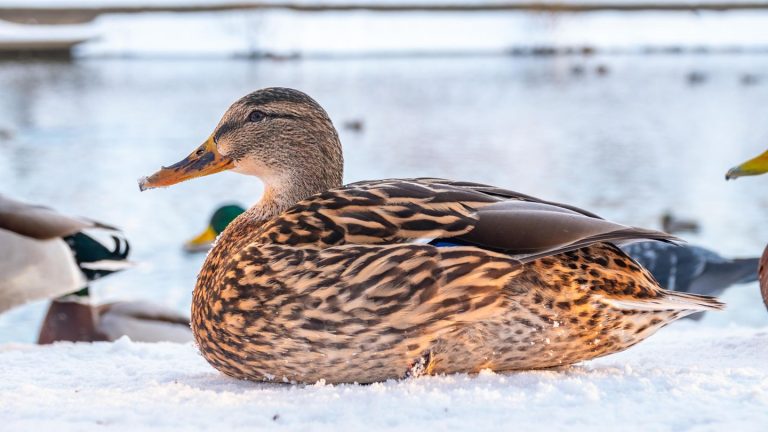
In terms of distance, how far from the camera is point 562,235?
6.98 ft

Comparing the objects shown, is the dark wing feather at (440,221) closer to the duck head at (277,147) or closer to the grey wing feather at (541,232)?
the grey wing feather at (541,232)

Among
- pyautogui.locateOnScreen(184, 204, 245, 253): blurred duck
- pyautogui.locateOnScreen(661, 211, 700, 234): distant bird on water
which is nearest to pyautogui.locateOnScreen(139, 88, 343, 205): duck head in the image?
pyautogui.locateOnScreen(184, 204, 245, 253): blurred duck

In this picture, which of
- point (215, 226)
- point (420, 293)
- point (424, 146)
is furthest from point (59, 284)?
point (424, 146)

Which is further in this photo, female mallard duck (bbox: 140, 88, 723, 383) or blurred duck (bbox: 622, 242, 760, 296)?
blurred duck (bbox: 622, 242, 760, 296)

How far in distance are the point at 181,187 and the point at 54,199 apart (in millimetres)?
1533

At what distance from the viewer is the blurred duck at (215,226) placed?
6840mm

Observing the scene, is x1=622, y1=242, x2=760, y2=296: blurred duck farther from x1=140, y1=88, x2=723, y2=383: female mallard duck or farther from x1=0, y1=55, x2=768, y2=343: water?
x1=140, y1=88, x2=723, y2=383: female mallard duck

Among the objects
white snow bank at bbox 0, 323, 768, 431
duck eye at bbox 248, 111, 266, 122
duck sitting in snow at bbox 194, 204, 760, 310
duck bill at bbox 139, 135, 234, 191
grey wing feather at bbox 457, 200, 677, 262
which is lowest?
duck sitting in snow at bbox 194, 204, 760, 310

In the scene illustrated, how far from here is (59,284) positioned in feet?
16.1

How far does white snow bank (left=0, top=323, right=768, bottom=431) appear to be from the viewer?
6.15ft

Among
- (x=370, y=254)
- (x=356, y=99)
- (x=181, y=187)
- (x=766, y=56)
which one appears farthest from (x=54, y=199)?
(x=766, y=56)

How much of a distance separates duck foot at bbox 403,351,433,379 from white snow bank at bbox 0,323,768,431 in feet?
0.09

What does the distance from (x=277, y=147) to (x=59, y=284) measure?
2.70 metres

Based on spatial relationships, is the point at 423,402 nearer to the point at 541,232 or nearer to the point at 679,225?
the point at 541,232
